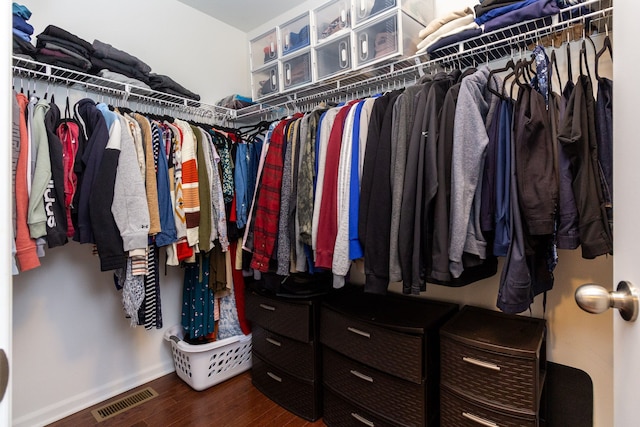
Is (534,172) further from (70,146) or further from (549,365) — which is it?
(70,146)

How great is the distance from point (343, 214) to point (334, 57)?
1062 millimetres

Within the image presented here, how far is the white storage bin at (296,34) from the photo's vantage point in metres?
1.95

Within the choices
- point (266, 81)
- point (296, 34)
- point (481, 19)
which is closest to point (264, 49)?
point (266, 81)

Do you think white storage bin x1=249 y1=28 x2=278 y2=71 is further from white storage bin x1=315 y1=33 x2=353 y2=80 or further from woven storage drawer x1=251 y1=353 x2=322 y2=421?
woven storage drawer x1=251 y1=353 x2=322 y2=421

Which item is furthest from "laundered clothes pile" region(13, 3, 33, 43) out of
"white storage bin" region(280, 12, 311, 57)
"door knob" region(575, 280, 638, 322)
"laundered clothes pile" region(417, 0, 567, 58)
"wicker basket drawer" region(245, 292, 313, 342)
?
"door knob" region(575, 280, 638, 322)

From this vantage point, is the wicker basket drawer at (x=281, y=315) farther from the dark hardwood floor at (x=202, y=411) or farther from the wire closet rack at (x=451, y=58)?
the wire closet rack at (x=451, y=58)

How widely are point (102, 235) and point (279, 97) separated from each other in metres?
1.34

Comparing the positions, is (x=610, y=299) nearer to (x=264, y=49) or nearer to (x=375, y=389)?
(x=375, y=389)

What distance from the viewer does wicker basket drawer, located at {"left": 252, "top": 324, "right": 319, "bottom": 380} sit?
1.73 metres

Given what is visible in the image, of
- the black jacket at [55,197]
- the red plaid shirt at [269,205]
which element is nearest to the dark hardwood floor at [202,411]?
the red plaid shirt at [269,205]

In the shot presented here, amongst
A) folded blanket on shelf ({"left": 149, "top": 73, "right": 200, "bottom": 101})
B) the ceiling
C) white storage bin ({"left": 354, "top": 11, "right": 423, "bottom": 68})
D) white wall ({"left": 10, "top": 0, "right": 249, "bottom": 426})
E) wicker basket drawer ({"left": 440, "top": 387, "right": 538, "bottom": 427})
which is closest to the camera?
wicker basket drawer ({"left": 440, "top": 387, "right": 538, "bottom": 427})

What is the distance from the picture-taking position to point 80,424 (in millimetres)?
1730

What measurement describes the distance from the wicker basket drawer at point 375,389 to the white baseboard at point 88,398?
1210 millimetres

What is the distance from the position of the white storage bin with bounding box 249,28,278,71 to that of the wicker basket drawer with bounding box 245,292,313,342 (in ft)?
5.00
